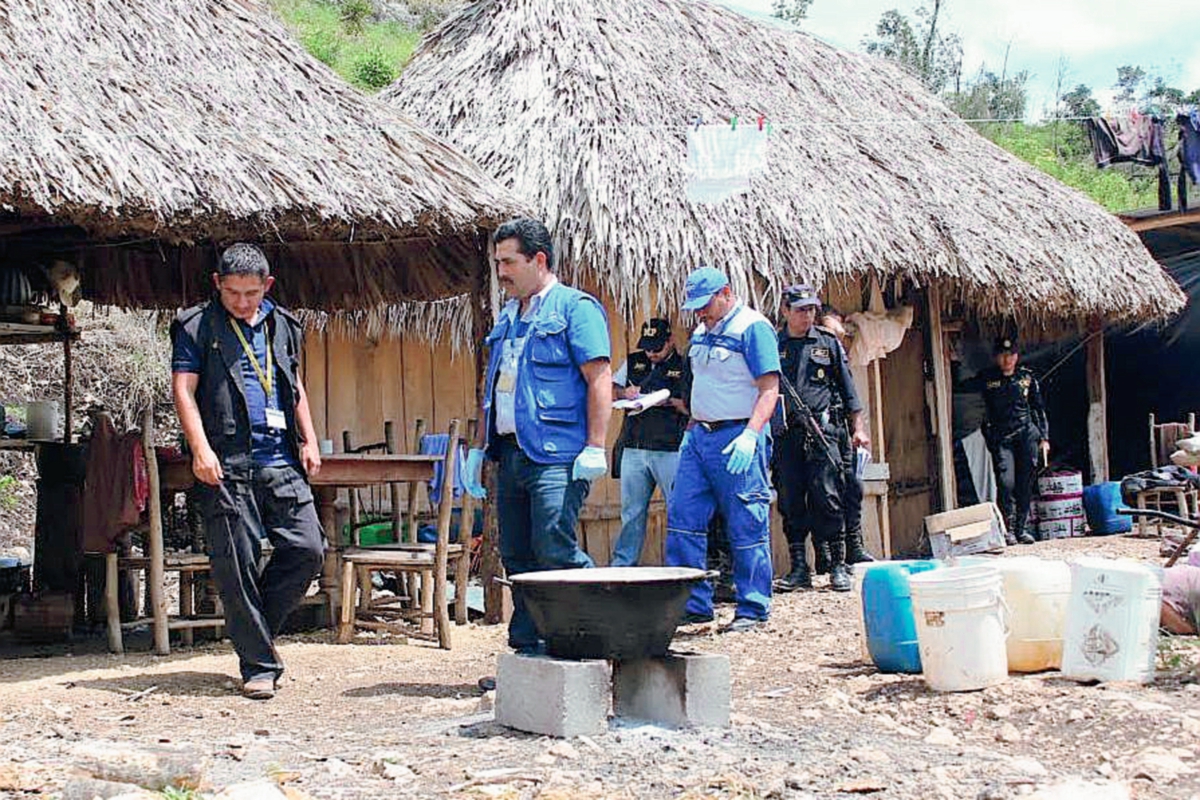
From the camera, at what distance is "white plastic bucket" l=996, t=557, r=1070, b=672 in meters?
5.79

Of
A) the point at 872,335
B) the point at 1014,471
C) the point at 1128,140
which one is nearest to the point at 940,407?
the point at 1014,471

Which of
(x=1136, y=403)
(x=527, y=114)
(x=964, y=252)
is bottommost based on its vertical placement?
(x=1136, y=403)

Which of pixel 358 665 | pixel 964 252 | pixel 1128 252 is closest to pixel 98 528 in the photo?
pixel 358 665

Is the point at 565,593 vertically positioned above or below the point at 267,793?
above

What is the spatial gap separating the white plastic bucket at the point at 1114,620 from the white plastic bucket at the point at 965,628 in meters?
0.31

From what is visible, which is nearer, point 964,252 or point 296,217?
point 296,217

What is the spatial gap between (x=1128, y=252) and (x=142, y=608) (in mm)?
9145

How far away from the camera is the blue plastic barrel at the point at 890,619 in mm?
5941

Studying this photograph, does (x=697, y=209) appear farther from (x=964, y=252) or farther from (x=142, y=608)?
(x=142, y=608)

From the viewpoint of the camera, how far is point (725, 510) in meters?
7.20

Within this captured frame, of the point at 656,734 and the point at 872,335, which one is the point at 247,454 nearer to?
the point at 656,734

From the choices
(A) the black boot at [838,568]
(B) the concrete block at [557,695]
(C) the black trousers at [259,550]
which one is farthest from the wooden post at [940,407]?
(B) the concrete block at [557,695]

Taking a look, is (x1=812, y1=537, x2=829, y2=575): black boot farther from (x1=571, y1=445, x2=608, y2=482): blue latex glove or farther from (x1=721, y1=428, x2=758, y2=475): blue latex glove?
(x1=571, y1=445, x2=608, y2=482): blue latex glove

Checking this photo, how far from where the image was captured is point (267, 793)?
12.6 feet
